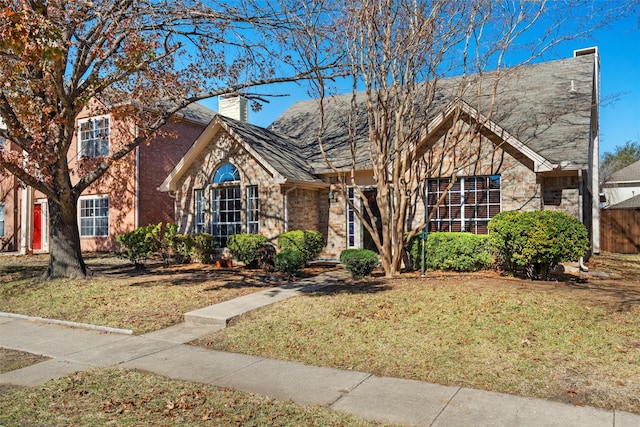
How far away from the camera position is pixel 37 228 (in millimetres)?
24250

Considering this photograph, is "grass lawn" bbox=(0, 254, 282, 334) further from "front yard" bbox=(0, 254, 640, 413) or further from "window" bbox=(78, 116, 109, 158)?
"window" bbox=(78, 116, 109, 158)

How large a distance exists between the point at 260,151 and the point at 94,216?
10793 mm

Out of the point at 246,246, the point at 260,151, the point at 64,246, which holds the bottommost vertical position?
the point at 246,246

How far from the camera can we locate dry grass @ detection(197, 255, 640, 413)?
555 cm

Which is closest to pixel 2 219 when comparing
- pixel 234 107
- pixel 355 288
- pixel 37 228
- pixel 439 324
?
pixel 37 228

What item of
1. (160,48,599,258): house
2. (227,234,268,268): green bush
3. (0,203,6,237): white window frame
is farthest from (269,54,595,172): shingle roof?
(0,203,6,237): white window frame

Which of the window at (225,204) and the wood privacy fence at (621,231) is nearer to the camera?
the window at (225,204)

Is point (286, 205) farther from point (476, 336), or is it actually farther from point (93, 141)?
point (93, 141)

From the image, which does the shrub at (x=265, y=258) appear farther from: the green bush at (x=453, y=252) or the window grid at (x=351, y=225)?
the green bush at (x=453, y=252)

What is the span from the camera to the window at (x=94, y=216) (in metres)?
21.6

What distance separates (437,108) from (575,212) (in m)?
5.87

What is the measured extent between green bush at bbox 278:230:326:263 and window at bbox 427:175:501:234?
3606mm

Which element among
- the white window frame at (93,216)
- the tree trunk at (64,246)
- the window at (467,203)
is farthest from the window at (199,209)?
the window at (467,203)

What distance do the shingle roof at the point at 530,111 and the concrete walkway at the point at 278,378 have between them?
8.64 meters
